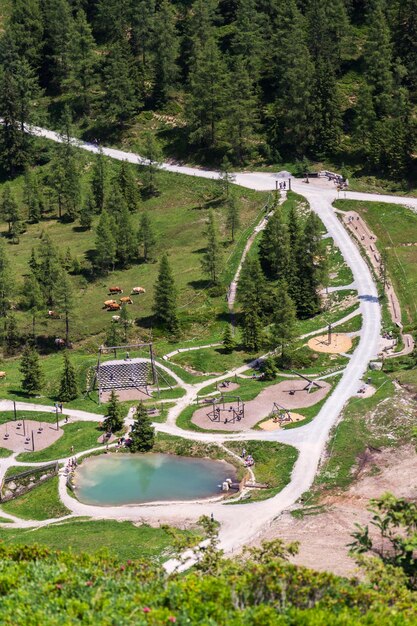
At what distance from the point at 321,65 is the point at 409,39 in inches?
849

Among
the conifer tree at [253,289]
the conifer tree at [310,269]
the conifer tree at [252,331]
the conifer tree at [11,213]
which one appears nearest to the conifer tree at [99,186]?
the conifer tree at [11,213]

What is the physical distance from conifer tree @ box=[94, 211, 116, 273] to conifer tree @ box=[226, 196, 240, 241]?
2001cm

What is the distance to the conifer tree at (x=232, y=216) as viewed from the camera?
153m

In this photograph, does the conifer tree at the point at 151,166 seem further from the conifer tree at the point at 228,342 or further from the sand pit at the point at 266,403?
the sand pit at the point at 266,403

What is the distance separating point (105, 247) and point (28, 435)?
5081 centimetres

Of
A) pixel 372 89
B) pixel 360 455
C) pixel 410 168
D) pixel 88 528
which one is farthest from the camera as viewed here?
pixel 372 89

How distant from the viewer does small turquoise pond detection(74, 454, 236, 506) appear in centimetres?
8750

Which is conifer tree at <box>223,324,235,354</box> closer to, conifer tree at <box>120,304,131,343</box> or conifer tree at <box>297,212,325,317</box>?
conifer tree at <box>297,212,325,317</box>

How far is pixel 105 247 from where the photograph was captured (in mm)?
147375

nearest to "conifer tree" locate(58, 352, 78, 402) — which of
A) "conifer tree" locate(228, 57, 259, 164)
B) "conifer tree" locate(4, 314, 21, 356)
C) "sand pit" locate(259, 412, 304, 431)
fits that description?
"conifer tree" locate(4, 314, 21, 356)

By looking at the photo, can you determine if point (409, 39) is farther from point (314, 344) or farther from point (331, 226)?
point (314, 344)

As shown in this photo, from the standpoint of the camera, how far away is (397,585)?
55.0 metres

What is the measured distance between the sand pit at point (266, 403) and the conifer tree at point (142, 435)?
660cm

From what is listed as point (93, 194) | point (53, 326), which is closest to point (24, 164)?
point (93, 194)
